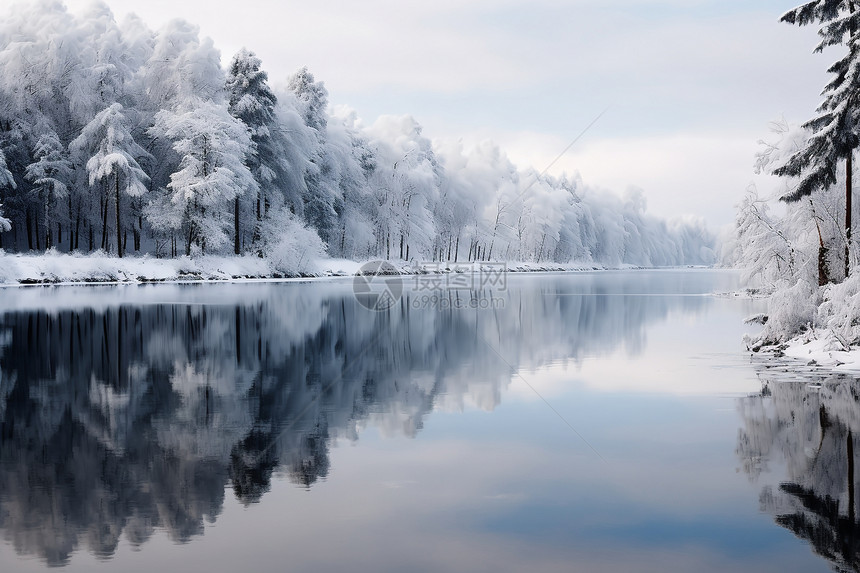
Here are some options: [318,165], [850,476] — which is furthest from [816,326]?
[318,165]

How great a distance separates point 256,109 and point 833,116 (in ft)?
175

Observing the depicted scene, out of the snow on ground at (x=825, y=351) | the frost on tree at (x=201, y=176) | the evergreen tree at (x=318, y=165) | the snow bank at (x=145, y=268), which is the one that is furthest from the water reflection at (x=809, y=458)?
the evergreen tree at (x=318, y=165)

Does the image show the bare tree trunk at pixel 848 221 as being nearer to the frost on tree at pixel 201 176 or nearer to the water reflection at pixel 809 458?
the water reflection at pixel 809 458

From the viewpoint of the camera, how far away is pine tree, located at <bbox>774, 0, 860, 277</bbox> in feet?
63.9

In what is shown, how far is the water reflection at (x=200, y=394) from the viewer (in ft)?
23.4

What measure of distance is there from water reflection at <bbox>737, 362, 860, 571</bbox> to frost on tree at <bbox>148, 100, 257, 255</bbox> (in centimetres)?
4746

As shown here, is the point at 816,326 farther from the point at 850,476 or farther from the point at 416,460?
the point at 416,460

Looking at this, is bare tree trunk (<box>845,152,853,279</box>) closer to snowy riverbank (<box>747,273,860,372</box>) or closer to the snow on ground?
snowy riverbank (<box>747,273,860,372</box>)

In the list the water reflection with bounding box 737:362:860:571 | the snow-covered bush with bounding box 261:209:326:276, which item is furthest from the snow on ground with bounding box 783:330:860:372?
the snow-covered bush with bounding box 261:209:326:276

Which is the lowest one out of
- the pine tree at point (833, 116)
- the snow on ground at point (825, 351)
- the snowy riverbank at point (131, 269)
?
the snow on ground at point (825, 351)

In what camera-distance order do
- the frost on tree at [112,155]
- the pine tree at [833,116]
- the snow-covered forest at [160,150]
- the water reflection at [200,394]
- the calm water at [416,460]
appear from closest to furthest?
the calm water at [416,460] < the water reflection at [200,394] < the pine tree at [833,116] < the frost on tree at [112,155] < the snow-covered forest at [160,150]

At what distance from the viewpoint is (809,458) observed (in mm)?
8797

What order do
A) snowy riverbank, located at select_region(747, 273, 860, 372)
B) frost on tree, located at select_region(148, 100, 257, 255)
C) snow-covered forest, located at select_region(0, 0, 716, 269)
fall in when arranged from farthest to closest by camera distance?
snow-covered forest, located at select_region(0, 0, 716, 269) → frost on tree, located at select_region(148, 100, 257, 255) → snowy riverbank, located at select_region(747, 273, 860, 372)

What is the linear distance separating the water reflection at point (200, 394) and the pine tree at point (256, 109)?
38428 millimetres
